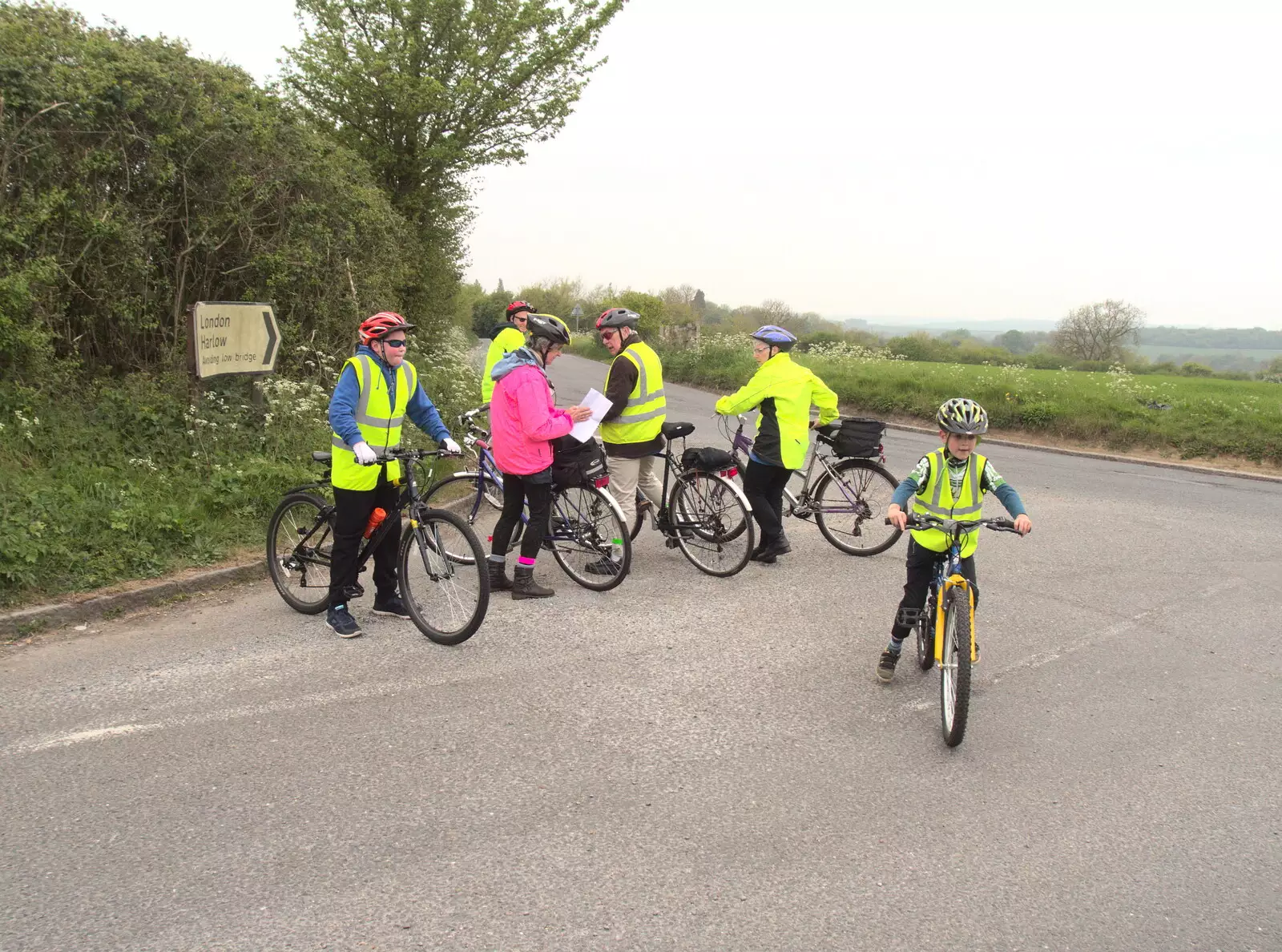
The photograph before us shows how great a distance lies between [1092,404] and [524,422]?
15153 millimetres

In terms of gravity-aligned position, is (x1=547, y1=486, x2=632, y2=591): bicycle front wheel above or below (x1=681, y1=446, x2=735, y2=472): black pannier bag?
below

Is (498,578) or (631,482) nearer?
(498,578)

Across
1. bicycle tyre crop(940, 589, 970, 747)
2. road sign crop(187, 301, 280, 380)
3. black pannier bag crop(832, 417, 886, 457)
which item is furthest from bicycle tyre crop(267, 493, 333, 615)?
black pannier bag crop(832, 417, 886, 457)

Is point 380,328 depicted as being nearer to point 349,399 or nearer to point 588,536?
point 349,399

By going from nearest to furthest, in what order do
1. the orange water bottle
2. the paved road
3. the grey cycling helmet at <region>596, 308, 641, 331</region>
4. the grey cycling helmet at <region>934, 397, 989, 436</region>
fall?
the paved road
the grey cycling helmet at <region>934, 397, 989, 436</region>
the orange water bottle
the grey cycling helmet at <region>596, 308, 641, 331</region>

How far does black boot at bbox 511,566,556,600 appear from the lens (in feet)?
21.6

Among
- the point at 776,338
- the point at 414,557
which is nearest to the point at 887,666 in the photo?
the point at 414,557

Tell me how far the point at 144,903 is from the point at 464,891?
3.44 feet

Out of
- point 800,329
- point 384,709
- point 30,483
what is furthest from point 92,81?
point 800,329

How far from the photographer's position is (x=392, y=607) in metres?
6.08

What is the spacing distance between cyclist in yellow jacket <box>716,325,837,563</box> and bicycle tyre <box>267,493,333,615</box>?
2.99 metres

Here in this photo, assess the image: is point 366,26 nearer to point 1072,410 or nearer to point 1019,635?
point 1072,410

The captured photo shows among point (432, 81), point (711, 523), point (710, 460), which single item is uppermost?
point (432, 81)

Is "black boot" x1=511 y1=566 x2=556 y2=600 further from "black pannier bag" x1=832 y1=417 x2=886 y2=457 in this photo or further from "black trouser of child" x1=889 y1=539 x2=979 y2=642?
"black pannier bag" x1=832 y1=417 x2=886 y2=457
